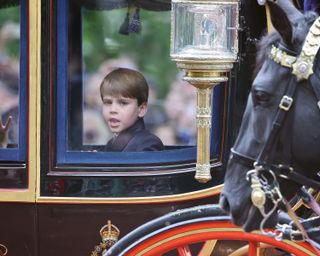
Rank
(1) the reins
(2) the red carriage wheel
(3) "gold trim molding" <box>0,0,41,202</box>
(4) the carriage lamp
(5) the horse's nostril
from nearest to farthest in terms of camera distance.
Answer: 1. (1) the reins
2. (5) the horse's nostril
3. (2) the red carriage wheel
4. (4) the carriage lamp
5. (3) "gold trim molding" <box>0,0,41,202</box>

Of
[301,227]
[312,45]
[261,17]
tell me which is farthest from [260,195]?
[261,17]

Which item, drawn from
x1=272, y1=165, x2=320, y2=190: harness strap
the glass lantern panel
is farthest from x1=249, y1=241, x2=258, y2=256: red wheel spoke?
the glass lantern panel

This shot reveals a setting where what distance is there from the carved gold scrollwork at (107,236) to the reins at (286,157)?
0.98m

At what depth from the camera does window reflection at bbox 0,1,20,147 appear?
3.03 metres

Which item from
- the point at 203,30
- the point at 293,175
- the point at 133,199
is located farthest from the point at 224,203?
the point at 133,199

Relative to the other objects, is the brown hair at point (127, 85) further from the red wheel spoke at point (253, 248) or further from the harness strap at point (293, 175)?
the harness strap at point (293, 175)

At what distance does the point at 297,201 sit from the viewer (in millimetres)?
2736

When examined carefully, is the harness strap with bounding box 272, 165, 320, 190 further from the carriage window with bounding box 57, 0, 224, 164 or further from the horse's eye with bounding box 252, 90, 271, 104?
the carriage window with bounding box 57, 0, 224, 164

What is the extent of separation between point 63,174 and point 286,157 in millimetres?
1165

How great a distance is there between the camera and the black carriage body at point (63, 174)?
9.74 feet

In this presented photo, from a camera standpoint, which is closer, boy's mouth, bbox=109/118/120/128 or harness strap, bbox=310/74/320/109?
harness strap, bbox=310/74/320/109

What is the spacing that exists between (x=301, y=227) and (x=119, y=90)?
3.75 feet

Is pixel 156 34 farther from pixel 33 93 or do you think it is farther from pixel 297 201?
pixel 297 201

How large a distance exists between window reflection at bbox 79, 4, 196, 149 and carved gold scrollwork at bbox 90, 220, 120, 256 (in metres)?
0.32
